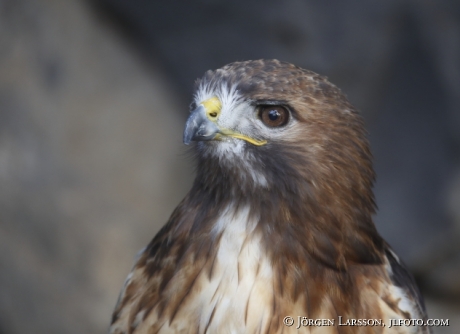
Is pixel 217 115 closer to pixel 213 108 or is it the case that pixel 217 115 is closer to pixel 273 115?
pixel 213 108

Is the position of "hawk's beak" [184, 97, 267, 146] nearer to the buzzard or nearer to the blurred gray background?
the buzzard

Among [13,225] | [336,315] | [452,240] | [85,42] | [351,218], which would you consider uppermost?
[85,42]

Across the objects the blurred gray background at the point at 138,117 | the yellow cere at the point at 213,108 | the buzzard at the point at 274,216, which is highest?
the blurred gray background at the point at 138,117

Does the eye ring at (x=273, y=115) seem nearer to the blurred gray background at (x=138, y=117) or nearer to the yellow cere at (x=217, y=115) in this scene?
the yellow cere at (x=217, y=115)

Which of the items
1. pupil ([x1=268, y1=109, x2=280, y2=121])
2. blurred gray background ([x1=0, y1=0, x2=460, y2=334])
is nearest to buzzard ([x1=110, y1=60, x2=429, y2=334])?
pupil ([x1=268, y1=109, x2=280, y2=121])

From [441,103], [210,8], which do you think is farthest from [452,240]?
[210,8]

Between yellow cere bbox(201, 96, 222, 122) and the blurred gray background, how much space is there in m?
2.55

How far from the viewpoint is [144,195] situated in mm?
4801

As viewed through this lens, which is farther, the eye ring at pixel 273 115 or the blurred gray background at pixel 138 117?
the blurred gray background at pixel 138 117

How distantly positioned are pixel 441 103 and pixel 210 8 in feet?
6.12

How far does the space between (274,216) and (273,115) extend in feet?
1.12

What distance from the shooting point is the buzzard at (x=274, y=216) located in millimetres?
2041

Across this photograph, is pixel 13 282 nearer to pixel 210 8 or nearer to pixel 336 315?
pixel 210 8

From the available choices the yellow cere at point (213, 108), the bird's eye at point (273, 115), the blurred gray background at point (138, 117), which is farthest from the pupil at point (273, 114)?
the blurred gray background at point (138, 117)
